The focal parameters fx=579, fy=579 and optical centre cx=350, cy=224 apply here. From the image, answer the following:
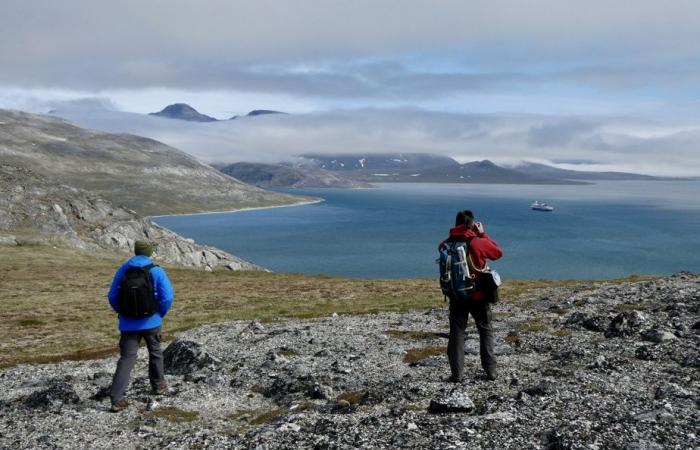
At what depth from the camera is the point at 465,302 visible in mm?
15047

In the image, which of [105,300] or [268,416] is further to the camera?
[105,300]

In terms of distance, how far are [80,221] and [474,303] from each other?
374 ft

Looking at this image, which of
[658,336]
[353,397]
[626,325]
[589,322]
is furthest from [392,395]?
[589,322]

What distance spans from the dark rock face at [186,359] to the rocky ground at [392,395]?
0.18ft

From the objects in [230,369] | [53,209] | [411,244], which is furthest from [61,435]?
[411,244]

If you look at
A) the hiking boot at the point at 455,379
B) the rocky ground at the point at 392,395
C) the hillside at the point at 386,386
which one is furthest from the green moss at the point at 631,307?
the hiking boot at the point at 455,379

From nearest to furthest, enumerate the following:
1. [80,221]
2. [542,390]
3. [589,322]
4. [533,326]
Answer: [542,390] < [589,322] < [533,326] < [80,221]

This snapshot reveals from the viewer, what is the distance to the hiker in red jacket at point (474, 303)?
48.4 feet

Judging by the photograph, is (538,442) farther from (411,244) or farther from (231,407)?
(411,244)

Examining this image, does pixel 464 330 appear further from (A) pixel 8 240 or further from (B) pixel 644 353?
(A) pixel 8 240

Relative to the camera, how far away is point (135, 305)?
14.4 m

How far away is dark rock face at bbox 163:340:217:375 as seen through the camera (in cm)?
1916

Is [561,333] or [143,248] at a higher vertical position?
[143,248]

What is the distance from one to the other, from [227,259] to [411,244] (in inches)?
3218
